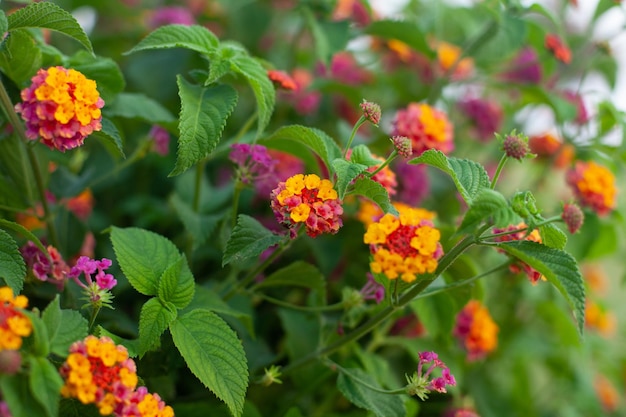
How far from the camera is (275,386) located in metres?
0.92

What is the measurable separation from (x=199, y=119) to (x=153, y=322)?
21cm

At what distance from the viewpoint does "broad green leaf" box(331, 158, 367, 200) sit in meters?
0.63

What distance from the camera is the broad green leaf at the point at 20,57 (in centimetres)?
71

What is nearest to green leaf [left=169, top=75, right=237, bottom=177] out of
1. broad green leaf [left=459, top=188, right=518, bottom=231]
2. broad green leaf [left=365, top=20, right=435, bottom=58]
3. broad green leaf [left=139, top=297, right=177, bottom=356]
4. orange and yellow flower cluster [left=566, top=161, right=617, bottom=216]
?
broad green leaf [left=139, top=297, right=177, bottom=356]

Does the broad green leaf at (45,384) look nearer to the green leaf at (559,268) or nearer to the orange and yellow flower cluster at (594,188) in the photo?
the green leaf at (559,268)

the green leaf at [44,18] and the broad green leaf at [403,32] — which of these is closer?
the green leaf at [44,18]

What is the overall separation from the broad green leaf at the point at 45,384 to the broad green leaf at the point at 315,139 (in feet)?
1.10

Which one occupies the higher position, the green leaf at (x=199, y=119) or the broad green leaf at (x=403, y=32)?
the green leaf at (x=199, y=119)

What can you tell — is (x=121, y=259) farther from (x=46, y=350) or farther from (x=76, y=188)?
(x=76, y=188)

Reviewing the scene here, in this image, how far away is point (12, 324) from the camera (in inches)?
20.1

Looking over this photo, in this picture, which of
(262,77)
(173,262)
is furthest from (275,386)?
(262,77)

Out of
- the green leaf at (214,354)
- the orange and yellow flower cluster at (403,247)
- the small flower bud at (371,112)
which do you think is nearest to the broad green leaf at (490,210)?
the orange and yellow flower cluster at (403,247)

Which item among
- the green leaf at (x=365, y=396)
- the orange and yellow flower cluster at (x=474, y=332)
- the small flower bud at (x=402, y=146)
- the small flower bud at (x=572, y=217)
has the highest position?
the small flower bud at (x=402, y=146)

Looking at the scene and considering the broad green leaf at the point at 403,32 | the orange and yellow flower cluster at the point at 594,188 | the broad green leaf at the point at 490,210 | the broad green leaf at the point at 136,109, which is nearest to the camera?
the broad green leaf at the point at 490,210
